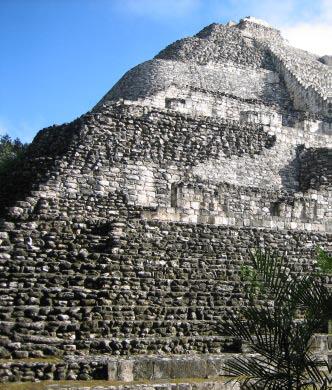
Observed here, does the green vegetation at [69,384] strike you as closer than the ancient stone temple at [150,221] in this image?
Yes

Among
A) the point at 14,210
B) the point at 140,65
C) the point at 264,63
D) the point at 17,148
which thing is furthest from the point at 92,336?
the point at 264,63

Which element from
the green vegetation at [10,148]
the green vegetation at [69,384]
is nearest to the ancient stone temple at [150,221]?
the green vegetation at [69,384]

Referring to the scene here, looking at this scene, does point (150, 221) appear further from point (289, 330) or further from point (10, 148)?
point (10, 148)

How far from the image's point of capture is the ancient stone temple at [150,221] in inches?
388

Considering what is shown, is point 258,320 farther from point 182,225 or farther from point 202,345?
point 182,225

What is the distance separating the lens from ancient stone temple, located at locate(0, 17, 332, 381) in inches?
388

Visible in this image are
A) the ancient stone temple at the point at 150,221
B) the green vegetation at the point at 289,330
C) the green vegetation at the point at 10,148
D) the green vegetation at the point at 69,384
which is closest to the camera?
the green vegetation at the point at 289,330

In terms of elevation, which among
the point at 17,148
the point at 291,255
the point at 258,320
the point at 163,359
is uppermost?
the point at 17,148

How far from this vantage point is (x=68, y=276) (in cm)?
1038

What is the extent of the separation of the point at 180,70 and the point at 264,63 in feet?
21.5

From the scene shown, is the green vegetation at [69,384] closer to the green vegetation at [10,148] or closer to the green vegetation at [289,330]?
the green vegetation at [289,330]

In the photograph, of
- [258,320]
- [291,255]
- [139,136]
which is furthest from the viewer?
[139,136]

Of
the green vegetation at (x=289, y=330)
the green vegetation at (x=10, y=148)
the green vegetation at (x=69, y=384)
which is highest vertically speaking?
the green vegetation at (x=10, y=148)

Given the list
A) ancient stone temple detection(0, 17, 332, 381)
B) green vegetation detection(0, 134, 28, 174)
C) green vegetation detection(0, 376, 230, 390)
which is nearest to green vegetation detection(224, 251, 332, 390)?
→ ancient stone temple detection(0, 17, 332, 381)
